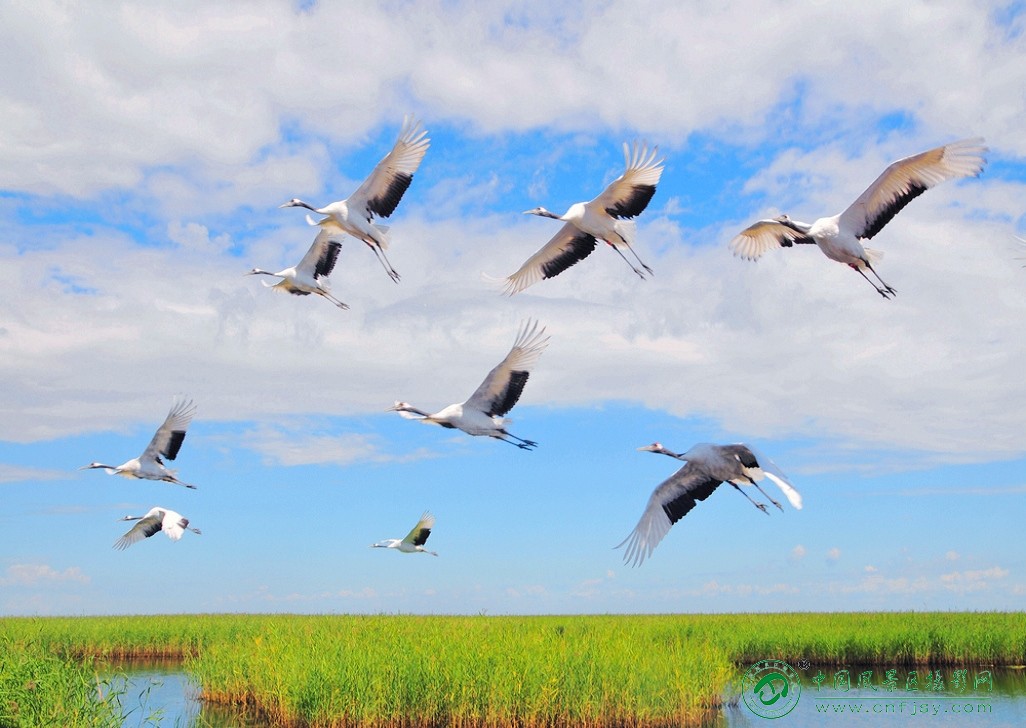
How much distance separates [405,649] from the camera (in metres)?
13.4

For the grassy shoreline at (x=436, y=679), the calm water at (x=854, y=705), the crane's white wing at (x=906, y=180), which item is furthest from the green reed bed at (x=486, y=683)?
the crane's white wing at (x=906, y=180)

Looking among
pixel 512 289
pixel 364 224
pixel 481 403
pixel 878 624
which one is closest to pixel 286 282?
pixel 364 224

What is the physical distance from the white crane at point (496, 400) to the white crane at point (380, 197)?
2.57m

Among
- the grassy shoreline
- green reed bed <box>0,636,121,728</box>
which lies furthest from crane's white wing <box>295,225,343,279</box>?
green reed bed <box>0,636,121,728</box>

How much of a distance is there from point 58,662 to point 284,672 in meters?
3.78

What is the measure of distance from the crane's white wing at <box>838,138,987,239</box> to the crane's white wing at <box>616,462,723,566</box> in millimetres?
3375

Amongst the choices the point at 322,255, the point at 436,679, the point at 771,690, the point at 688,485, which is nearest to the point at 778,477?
the point at 688,485

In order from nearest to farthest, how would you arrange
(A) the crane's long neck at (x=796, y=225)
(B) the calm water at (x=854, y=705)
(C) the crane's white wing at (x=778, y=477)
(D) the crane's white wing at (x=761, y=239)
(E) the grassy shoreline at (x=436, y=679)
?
(C) the crane's white wing at (x=778, y=477) < (A) the crane's long neck at (x=796, y=225) < (E) the grassy shoreline at (x=436, y=679) < (D) the crane's white wing at (x=761, y=239) < (B) the calm water at (x=854, y=705)

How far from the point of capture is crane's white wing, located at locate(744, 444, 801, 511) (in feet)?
23.7

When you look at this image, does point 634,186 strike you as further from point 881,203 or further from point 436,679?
point 436,679

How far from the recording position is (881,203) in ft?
35.8

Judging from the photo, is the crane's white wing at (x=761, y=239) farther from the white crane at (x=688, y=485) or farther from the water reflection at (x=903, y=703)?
the water reflection at (x=903, y=703)

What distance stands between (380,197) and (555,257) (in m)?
2.58

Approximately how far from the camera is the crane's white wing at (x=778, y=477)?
7.22 m
